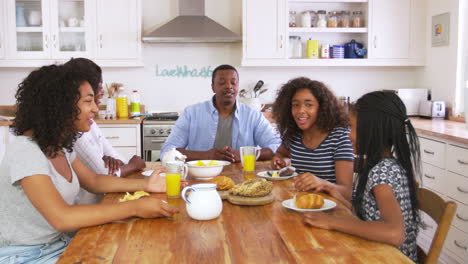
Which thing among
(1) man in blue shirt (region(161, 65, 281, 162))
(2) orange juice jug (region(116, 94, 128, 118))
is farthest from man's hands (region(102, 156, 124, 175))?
(2) orange juice jug (region(116, 94, 128, 118))

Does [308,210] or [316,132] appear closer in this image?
[308,210]

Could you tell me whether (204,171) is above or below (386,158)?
below

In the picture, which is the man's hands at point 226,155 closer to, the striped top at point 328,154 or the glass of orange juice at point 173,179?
the striped top at point 328,154

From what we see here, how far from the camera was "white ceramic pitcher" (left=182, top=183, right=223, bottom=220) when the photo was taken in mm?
1427

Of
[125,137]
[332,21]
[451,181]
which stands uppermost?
[332,21]

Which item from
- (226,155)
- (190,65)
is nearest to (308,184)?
(226,155)

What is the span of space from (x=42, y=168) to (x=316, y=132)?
128cm

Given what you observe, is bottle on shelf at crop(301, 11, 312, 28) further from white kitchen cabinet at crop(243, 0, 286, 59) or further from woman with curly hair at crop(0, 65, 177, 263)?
woman with curly hair at crop(0, 65, 177, 263)

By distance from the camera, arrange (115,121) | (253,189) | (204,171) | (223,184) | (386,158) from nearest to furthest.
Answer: (386,158), (253,189), (223,184), (204,171), (115,121)

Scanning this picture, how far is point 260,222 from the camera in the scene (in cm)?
144

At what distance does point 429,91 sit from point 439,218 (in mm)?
3411

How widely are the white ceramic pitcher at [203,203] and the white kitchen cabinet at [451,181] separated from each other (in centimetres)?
195

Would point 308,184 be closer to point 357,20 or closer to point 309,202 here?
point 309,202

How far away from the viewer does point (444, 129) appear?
3.48m
